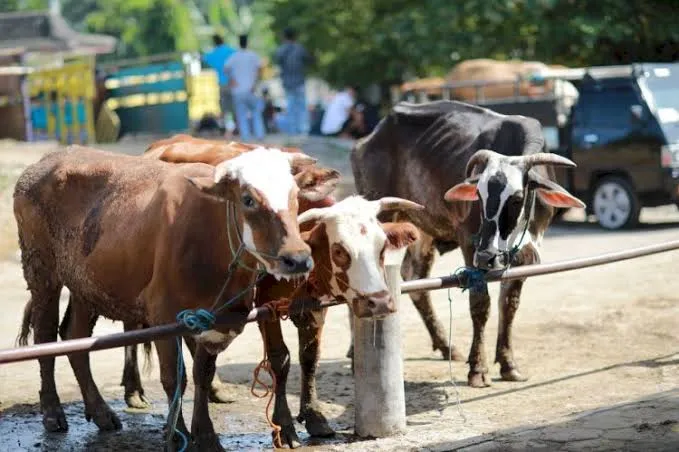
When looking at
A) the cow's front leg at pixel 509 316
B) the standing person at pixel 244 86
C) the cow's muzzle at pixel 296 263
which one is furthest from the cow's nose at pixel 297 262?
the standing person at pixel 244 86

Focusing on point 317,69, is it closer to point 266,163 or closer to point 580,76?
point 580,76

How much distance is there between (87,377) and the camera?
8.77 meters

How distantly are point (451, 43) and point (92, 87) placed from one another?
21.8 feet

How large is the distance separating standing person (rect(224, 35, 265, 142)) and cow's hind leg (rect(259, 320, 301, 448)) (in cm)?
1356

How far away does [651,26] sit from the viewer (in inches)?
921

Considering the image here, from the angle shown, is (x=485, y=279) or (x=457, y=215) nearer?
(x=485, y=279)

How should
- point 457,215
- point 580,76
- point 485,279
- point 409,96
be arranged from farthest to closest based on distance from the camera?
point 409,96, point 580,76, point 457,215, point 485,279

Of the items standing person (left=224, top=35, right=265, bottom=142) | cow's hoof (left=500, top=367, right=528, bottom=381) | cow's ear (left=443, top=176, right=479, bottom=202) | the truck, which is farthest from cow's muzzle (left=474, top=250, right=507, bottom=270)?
standing person (left=224, top=35, right=265, bottom=142)

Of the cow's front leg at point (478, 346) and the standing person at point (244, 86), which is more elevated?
the standing person at point (244, 86)

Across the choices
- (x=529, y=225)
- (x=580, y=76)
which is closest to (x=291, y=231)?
(x=529, y=225)

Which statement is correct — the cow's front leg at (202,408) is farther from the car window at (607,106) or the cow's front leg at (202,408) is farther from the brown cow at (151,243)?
the car window at (607,106)

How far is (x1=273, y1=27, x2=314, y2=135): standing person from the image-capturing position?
22750 millimetres

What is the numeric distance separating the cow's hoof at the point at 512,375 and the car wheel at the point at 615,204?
891 cm

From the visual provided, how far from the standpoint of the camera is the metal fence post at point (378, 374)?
307 inches
